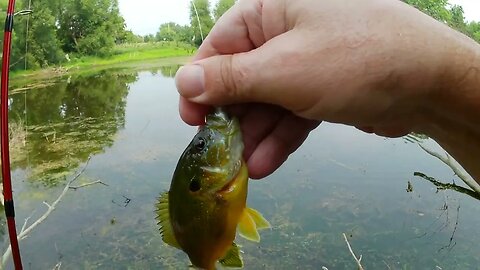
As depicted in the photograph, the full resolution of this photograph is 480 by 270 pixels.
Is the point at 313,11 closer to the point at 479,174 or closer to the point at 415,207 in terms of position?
the point at 479,174

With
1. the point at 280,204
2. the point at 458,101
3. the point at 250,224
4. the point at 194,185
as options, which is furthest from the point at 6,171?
the point at 280,204

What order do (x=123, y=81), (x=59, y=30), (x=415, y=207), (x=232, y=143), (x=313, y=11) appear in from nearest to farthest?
(x=313, y=11)
(x=232, y=143)
(x=415, y=207)
(x=123, y=81)
(x=59, y=30)

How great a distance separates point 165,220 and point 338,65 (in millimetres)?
Result: 763

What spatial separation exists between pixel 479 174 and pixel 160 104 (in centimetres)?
1614

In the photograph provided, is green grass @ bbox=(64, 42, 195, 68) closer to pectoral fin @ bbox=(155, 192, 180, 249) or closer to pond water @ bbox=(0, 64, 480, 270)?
pond water @ bbox=(0, 64, 480, 270)

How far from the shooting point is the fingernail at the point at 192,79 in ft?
4.50

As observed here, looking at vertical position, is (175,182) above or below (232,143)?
below

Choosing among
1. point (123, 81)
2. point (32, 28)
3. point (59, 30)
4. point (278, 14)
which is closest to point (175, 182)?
point (278, 14)

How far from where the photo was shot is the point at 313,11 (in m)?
1.21

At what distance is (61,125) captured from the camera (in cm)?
1476

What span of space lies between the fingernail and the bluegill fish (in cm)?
14

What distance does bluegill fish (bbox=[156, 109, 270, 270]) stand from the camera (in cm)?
144

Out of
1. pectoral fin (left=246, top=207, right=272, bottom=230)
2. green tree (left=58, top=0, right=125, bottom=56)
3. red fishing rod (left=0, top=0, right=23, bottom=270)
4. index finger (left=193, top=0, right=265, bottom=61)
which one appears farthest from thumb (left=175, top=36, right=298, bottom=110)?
green tree (left=58, top=0, right=125, bottom=56)

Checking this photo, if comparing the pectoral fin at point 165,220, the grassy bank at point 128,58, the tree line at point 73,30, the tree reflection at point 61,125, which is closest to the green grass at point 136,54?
the grassy bank at point 128,58
